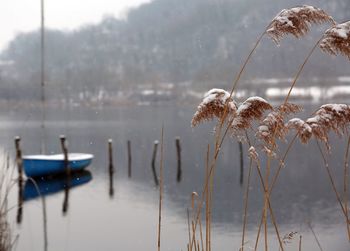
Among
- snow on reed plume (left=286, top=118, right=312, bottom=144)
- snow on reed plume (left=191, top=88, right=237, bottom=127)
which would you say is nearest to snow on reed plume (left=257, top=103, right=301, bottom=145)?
snow on reed plume (left=286, top=118, right=312, bottom=144)

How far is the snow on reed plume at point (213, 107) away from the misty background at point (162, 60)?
90054 mm

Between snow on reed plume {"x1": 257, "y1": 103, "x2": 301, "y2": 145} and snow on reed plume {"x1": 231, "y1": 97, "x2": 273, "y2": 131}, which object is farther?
snow on reed plume {"x1": 257, "y1": 103, "x2": 301, "y2": 145}

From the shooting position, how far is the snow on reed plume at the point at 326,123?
2.42m

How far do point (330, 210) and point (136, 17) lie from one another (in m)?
122

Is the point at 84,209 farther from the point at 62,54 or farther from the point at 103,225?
the point at 62,54

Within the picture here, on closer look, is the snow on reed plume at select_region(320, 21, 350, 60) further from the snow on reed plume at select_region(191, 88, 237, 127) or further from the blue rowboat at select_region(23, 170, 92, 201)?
the blue rowboat at select_region(23, 170, 92, 201)

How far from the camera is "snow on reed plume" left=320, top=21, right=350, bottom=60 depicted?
2.35 meters

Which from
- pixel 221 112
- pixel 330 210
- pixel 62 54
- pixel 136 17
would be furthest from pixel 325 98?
pixel 221 112

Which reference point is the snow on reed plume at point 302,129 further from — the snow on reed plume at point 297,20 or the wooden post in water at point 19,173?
the wooden post in water at point 19,173

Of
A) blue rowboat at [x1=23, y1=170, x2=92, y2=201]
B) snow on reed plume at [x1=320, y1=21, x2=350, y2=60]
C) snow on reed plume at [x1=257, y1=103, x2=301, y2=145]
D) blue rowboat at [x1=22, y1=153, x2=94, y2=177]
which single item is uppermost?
snow on reed plume at [x1=320, y1=21, x2=350, y2=60]

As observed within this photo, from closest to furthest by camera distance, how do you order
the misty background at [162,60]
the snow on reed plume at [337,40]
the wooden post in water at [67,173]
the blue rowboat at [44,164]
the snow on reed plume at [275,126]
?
the snow on reed plume at [337,40]
the snow on reed plume at [275,126]
the wooden post in water at [67,173]
the blue rowboat at [44,164]
the misty background at [162,60]

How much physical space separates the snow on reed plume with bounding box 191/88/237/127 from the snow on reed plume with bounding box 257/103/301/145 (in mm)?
220

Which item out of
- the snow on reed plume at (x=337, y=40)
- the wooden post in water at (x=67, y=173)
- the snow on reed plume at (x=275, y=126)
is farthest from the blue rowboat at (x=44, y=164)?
the snow on reed plume at (x=337, y=40)

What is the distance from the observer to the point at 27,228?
12.9 m
